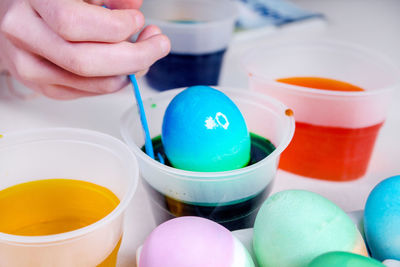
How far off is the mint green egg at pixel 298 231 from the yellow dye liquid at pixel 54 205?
190 millimetres

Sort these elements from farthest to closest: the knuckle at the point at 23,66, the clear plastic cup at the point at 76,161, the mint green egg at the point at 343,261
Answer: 1. the knuckle at the point at 23,66
2. the clear plastic cup at the point at 76,161
3. the mint green egg at the point at 343,261

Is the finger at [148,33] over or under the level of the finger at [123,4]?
under

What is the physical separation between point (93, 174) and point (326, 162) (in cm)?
40

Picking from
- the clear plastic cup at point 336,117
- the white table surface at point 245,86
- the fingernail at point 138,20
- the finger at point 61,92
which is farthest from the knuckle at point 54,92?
the clear plastic cup at point 336,117

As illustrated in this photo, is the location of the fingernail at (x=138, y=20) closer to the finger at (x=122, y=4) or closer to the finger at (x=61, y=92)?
the finger at (x=122, y=4)

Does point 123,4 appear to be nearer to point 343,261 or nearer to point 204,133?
point 204,133

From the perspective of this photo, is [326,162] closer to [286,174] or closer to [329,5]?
[286,174]

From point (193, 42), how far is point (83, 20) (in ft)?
1.28

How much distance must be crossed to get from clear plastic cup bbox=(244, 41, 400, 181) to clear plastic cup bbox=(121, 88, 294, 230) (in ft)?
0.23

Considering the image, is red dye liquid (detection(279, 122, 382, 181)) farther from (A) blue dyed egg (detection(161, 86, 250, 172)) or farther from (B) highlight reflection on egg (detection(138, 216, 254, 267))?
(B) highlight reflection on egg (detection(138, 216, 254, 267))

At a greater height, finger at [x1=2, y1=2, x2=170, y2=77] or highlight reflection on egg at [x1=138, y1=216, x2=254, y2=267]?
finger at [x1=2, y1=2, x2=170, y2=77]

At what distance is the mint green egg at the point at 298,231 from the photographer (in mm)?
425

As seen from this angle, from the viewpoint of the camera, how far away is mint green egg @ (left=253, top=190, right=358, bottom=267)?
42cm

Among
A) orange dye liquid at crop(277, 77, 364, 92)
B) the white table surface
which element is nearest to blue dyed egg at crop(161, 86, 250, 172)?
the white table surface
